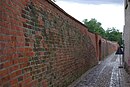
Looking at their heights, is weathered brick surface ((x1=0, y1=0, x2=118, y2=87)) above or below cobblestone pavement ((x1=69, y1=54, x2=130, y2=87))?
above

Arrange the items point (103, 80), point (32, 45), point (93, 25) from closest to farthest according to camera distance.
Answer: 1. point (32, 45)
2. point (103, 80)
3. point (93, 25)

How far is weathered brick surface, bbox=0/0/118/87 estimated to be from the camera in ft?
14.1

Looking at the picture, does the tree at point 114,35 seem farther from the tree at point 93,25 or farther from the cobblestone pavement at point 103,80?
the cobblestone pavement at point 103,80

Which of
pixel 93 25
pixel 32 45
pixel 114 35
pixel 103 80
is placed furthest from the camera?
pixel 114 35

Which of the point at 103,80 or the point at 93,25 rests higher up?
the point at 93,25

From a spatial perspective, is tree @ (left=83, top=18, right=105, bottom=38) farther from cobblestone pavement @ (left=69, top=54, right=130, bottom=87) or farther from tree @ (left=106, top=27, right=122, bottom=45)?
cobblestone pavement @ (left=69, top=54, right=130, bottom=87)

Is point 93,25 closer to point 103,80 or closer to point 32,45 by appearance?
point 103,80

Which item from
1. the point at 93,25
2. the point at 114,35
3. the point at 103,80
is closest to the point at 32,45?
the point at 103,80

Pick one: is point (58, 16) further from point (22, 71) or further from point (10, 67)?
point (10, 67)

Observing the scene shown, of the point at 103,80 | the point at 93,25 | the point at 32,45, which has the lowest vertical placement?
the point at 103,80

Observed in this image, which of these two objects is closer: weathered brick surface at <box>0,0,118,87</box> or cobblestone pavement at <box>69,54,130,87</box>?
weathered brick surface at <box>0,0,118,87</box>

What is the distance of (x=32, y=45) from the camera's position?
18.9 feet

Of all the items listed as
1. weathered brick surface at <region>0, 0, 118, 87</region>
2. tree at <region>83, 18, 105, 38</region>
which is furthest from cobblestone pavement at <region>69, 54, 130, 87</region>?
tree at <region>83, 18, 105, 38</region>

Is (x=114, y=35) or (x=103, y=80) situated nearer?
(x=103, y=80)
